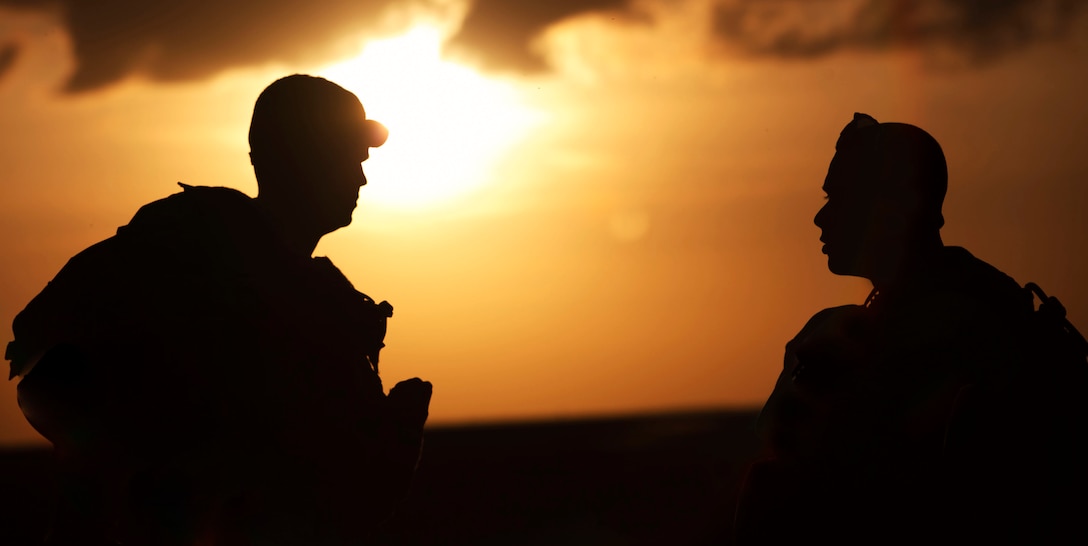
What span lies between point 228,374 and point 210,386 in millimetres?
85

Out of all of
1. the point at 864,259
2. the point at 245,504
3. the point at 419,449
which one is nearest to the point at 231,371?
the point at 245,504

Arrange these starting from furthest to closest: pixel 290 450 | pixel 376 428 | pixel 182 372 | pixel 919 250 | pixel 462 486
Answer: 1. pixel 462 486
2. pixel 919 250
3. pixel 376 428
4. pixel 290 450
5. pixel 182 372

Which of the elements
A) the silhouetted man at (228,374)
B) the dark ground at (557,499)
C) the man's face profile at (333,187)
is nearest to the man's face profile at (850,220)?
the silhouetted man at (228,374)

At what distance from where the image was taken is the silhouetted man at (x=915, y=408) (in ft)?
14.0

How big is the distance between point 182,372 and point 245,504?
506 mm

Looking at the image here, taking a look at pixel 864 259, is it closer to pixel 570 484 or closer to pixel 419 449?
pixel 419 449

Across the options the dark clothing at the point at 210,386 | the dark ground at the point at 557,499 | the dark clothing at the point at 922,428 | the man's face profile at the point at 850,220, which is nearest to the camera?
the dark clothing at the point at 210,386

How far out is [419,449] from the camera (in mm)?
4508

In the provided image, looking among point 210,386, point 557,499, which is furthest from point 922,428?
point 557,499

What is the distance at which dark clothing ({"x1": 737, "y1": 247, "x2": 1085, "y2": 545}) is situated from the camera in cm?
427

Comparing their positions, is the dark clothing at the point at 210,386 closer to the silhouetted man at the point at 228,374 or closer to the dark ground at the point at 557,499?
the silhouetted man at the point at 228,374

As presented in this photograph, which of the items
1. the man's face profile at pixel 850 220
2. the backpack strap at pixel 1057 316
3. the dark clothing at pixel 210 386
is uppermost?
the man's face profile at pixel 850 220

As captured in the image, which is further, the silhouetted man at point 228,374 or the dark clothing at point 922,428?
the dark clothing at point 922,428

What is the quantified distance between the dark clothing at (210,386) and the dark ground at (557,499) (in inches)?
370
